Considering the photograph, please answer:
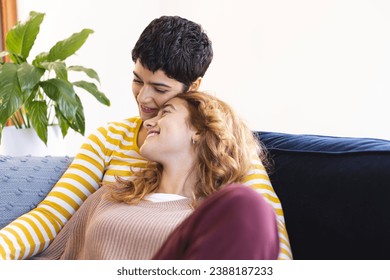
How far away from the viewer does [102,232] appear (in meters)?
1.34

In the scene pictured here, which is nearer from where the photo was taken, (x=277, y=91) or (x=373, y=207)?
(x=373, y=207)

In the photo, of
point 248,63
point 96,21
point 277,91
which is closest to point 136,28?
point 96,21

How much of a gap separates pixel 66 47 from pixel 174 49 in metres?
1.01

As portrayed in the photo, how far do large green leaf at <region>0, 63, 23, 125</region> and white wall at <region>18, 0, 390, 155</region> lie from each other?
1.21m

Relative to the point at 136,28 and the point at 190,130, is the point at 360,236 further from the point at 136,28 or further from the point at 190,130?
the point at 136,28

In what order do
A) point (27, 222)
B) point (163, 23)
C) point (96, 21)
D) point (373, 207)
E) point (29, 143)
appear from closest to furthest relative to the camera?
point (373, 207) < point (27, 222) < point (163, 23) < point (29, 143) < point (96, 21)

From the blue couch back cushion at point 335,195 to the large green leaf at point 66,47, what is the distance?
120cm

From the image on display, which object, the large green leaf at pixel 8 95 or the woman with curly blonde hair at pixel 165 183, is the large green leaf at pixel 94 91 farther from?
the woman with curly blonde hair at pixel 165 183

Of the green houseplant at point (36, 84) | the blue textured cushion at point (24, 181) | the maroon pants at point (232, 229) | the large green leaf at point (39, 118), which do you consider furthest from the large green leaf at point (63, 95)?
the maroon pants at point (232, 229)

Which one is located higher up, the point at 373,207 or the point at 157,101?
the point at 157,101

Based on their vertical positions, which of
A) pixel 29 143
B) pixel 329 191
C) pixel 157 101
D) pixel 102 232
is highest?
pixel 157 101

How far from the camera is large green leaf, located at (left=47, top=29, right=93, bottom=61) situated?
2426mm

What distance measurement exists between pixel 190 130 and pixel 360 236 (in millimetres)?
472

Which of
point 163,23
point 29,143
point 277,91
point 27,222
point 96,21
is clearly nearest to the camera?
point 27,222
